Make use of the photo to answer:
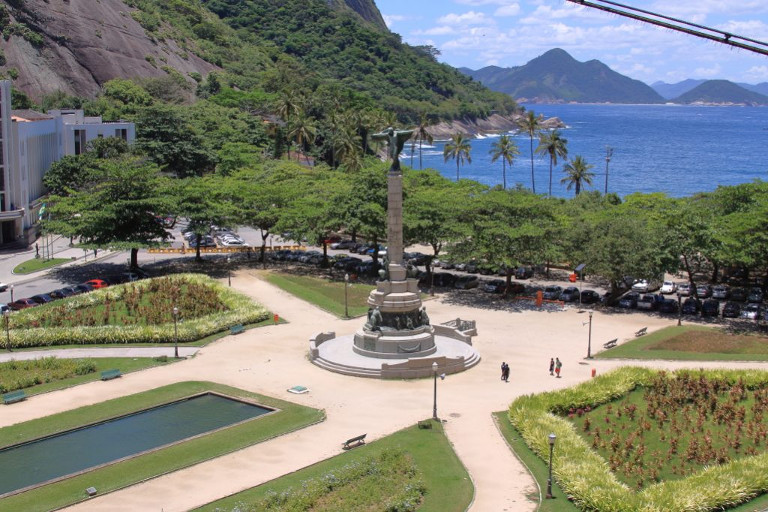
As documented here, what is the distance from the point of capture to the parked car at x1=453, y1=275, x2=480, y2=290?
6328 centimetres

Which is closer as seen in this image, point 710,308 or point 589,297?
point 710,308

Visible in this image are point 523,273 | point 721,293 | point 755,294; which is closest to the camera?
point 755,294

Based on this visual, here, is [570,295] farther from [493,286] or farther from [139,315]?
[139,315]

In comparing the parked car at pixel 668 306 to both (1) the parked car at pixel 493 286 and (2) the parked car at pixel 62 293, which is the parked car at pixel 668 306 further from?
(2) the parked car at pixel 62 293

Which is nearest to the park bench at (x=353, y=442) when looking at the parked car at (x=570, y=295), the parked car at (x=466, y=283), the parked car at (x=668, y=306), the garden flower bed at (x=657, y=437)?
the garden flower bed at (x=657, y=437)

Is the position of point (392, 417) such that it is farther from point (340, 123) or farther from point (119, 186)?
point (340, 123)

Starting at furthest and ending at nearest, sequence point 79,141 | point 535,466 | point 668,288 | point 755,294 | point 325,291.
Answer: point 79,141 < point 668,288 < point 325,291 < point 755,294 < point 535,466

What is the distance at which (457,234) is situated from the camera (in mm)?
60938

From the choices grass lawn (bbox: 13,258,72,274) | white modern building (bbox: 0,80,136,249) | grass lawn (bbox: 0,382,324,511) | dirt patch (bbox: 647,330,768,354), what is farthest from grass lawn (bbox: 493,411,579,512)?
white modern building (bbox: 0,80,136,249)

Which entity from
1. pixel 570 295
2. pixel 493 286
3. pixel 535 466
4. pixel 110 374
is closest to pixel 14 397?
pixel 110 374

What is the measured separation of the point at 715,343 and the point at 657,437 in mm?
17663

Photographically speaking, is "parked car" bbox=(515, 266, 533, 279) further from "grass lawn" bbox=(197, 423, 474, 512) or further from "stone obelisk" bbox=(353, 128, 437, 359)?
"grass lawn" bbox=(197, 423, 474, 512)

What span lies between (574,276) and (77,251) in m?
46.5

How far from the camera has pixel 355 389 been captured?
124 feet
